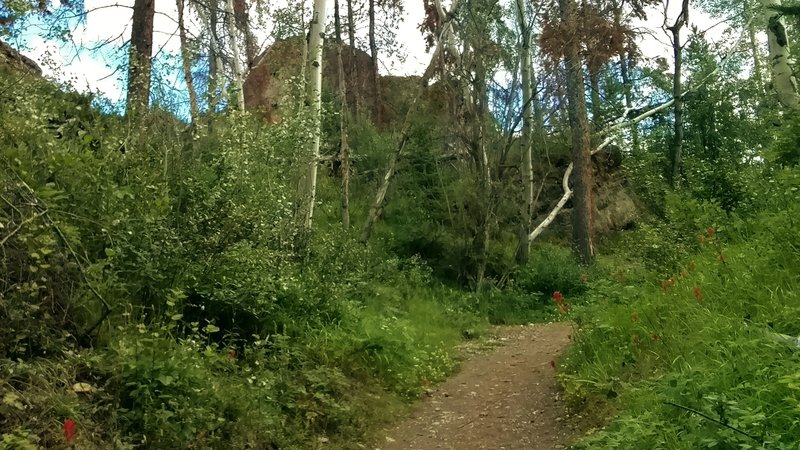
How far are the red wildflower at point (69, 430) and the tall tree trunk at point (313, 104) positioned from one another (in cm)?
514

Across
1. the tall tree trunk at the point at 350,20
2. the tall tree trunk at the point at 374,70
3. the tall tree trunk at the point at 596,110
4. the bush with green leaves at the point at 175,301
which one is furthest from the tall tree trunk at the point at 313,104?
the tall tree trunk at the point at 596,110

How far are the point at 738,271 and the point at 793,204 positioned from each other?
86cm

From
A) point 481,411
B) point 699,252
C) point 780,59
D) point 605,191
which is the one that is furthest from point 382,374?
point 605,191

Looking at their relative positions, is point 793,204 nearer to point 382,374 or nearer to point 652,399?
point 652,399

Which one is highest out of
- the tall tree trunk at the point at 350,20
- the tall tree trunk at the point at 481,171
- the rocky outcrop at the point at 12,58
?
the tall tree trunk at the point at 350,20

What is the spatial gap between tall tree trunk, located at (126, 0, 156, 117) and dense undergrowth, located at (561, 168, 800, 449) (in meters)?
5.58

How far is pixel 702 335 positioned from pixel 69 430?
4.36m

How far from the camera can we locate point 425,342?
361 inches

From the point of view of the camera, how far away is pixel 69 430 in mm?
3881

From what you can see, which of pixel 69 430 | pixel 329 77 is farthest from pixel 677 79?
pixel 69 430

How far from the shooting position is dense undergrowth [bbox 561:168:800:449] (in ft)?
10.6

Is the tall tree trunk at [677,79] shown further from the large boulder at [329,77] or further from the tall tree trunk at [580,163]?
the large boulder at [329,77]

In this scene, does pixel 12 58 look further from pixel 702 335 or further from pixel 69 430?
pixel 702 335

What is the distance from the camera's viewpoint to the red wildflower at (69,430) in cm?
388
